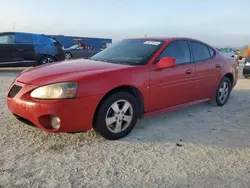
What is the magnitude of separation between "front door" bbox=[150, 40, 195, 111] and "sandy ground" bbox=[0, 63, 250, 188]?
38cm

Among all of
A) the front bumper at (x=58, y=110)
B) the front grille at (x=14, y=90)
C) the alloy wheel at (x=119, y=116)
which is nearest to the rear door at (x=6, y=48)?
the front grille at (x=14, y=90)

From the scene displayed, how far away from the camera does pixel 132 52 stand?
4312 millimetres

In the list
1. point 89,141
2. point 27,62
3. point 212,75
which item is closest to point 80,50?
point 27,62

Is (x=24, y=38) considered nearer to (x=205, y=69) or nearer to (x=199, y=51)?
(x=199, y=51)

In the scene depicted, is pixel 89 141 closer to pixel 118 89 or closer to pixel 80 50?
pixel 118 89

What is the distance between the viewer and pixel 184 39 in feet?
15.4

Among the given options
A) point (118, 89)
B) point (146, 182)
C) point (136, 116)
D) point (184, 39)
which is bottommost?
point (146, 182)

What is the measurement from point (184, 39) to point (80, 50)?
14.8m

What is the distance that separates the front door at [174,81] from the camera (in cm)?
391

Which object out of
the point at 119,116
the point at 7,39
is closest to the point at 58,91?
the point at 119,116

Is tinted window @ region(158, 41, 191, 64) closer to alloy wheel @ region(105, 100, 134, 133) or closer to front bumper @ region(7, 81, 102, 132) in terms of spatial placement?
alloy wheel @ region(105, 100, 134, 133)

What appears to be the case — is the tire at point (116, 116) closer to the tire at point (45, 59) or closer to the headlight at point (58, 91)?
the headlight at point (58, 91)

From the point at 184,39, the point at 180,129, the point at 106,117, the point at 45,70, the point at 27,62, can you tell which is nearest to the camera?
the point at 106,117

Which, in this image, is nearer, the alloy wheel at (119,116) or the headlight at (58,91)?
the headlight at (58,91)
